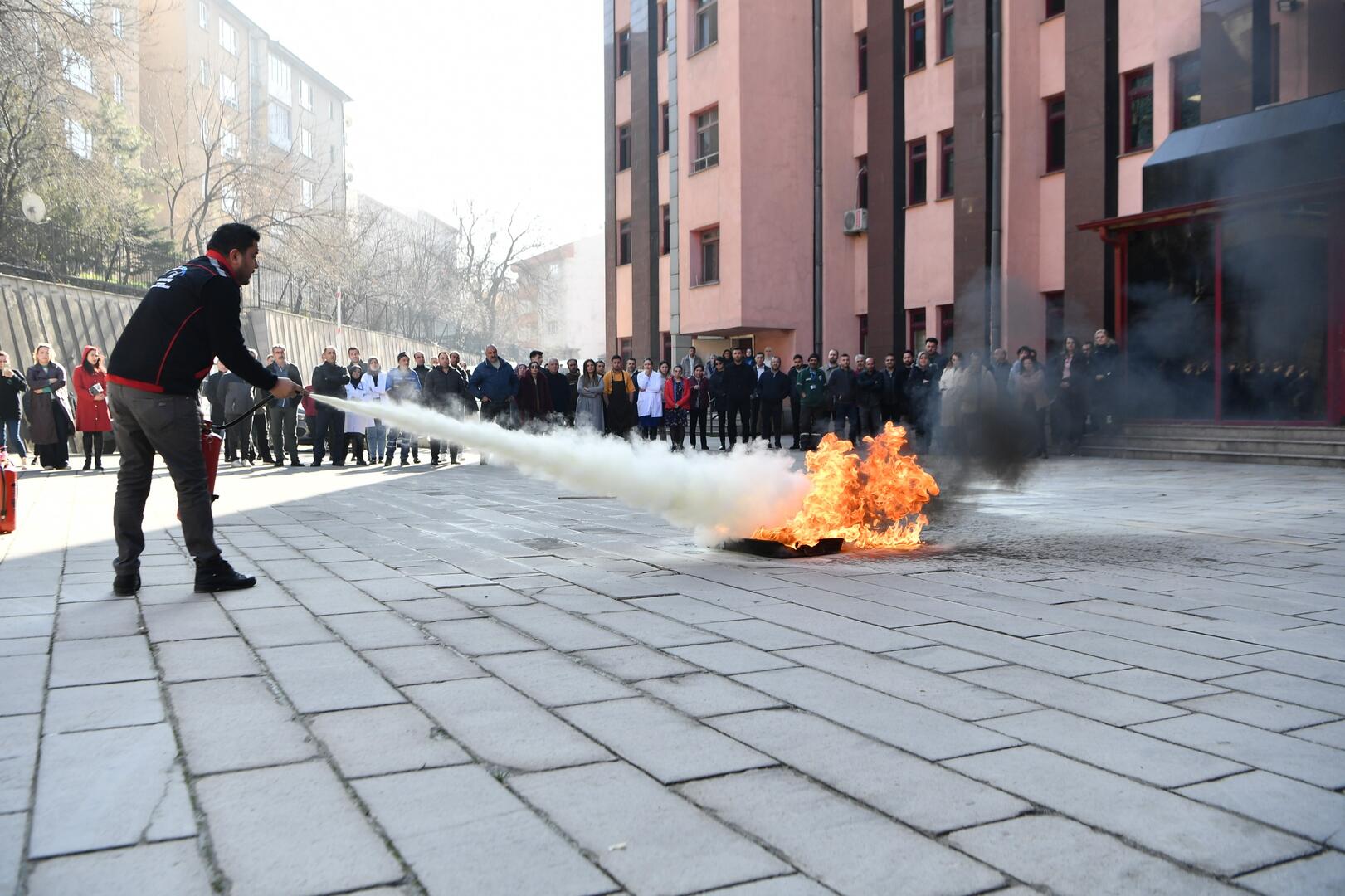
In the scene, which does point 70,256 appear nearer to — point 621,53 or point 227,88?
point 621,53

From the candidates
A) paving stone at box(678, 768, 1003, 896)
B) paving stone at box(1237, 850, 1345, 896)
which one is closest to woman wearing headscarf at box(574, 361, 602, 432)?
paving stone at box(678, 768, 1003, 896)

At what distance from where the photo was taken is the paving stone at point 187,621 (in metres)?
4.80

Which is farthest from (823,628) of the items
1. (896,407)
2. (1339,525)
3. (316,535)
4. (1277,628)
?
(896,407)

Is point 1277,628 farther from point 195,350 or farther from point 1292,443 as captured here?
point 1292,443

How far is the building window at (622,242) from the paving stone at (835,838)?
3002cm

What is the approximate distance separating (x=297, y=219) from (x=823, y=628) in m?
38.4

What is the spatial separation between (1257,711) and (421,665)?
123 inches

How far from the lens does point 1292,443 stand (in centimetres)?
1462

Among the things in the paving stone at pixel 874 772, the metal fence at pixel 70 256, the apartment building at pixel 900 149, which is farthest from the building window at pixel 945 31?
the paving stone at pixel 874 772

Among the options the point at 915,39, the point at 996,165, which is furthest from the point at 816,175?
the point at 996,165

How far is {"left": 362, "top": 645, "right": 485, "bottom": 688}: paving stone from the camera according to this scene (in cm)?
406

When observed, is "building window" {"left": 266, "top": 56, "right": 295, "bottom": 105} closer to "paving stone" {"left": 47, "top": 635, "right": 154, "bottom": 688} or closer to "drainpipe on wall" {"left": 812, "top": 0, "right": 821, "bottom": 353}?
"drainpipe on wall" {"left": 812, "top": 0, "right": 821, "bottom": 353}

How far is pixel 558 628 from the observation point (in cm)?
495

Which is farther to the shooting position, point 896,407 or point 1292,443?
point 896,407
